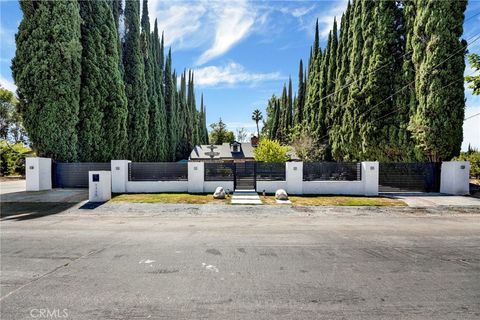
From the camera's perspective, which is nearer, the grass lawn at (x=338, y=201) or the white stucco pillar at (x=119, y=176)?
the grass lawn at (x=338, y=201)

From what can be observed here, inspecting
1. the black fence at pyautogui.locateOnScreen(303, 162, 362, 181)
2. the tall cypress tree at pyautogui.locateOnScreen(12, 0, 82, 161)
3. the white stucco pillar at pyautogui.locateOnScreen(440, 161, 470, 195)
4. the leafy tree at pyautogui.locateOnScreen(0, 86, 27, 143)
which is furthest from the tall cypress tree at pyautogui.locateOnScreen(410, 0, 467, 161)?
the leafy tree at pyautogui.locateOnScreen(0, 86, 27, 143)

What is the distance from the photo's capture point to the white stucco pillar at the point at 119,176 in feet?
48.9

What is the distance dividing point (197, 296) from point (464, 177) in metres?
18.4

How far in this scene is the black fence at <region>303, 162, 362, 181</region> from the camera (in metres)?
15.3

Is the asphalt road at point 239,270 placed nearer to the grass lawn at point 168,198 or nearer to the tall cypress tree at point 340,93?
the grass lawn at point 168,198

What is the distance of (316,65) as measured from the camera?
33406 millimetres

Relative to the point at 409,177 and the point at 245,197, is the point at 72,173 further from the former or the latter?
the point at 409,177

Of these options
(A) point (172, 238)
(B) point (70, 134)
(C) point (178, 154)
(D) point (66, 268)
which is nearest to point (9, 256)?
(D) point (66, 268)

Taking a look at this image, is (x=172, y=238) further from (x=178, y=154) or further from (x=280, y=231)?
(x=178, y=154)

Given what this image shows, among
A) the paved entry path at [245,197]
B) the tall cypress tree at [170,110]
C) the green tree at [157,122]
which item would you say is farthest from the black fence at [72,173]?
the tall cypress tree at [170,110]

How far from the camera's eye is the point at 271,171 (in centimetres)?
1552

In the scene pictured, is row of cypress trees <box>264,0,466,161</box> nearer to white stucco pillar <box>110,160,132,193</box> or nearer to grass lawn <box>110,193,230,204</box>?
grass lawn <box>110,193,230,204</box>

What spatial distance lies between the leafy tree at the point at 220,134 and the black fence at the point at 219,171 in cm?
5992

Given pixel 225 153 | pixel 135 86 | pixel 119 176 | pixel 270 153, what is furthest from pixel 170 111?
pixel 119 176
